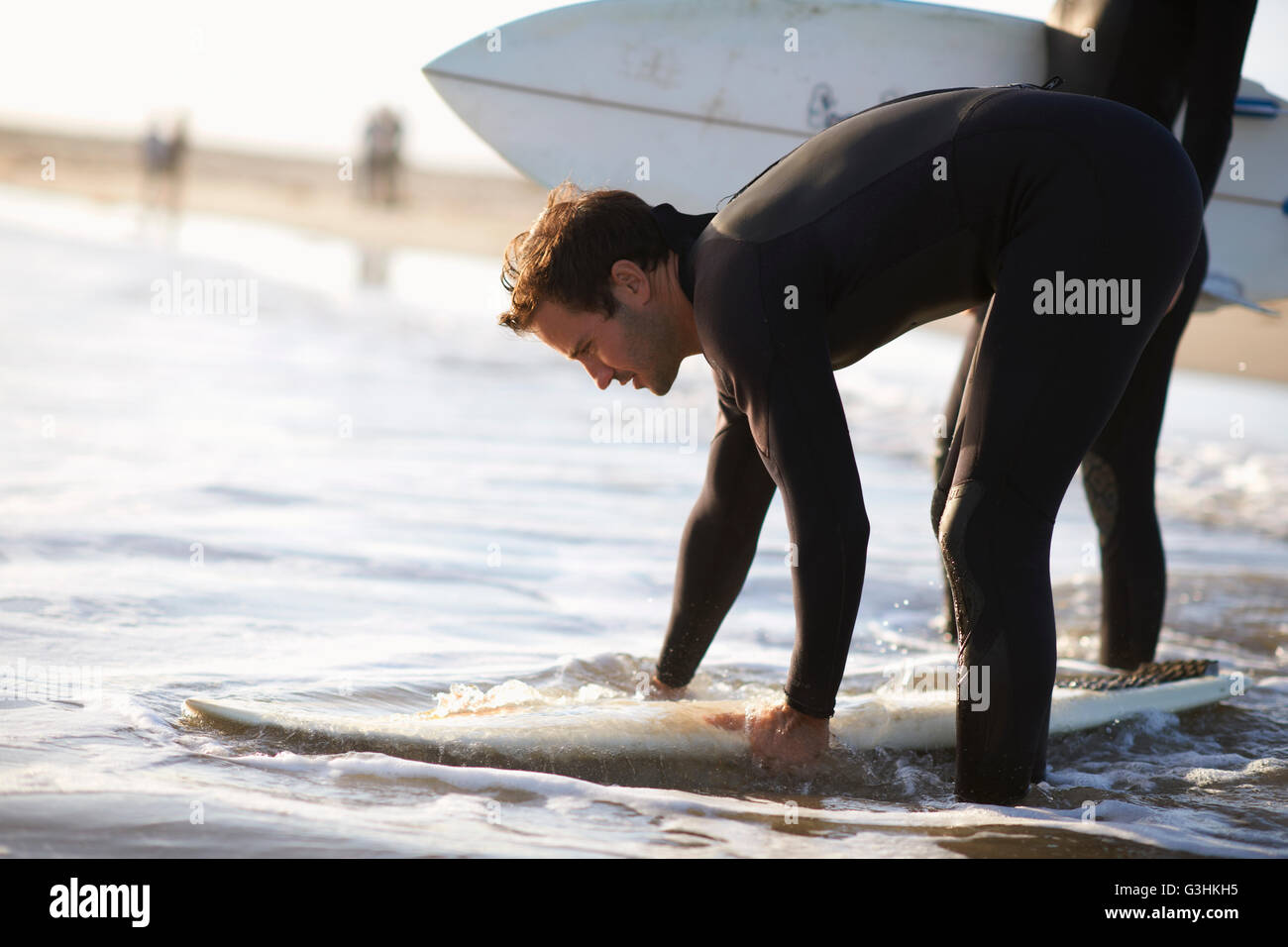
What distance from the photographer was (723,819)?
1.94 meters

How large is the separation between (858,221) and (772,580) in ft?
7.50

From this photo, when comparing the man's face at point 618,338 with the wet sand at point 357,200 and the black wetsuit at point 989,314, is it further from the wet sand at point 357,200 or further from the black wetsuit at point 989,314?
the wet sand at point 357,200

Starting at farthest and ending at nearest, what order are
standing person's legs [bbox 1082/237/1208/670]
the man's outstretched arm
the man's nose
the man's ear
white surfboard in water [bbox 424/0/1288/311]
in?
white surfboard in water [bbox 424/0/1288/311] → standing person's legs [bbox 1082/237/1208/670] → the man's outstretched arm → the man's nose → the man's ear

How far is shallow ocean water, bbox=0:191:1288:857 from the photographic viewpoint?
1893 mm

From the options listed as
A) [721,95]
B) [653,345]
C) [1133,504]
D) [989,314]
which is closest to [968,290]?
[989,314]

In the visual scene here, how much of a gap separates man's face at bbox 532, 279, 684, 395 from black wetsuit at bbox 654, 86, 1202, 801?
13 cm

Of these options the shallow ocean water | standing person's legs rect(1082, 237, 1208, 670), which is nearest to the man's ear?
the shallow ocean water

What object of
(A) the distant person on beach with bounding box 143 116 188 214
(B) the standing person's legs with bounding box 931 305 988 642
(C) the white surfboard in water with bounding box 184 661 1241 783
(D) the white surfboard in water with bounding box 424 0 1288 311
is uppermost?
(A) the distant person on beach with bounding box 143 116 188 214

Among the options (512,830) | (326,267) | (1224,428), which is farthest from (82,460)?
(326,267)

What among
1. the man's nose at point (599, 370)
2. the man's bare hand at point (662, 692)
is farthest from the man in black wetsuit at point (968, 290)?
the man's bare hand at point (662, 692)

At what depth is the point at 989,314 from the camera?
1893 millimetres

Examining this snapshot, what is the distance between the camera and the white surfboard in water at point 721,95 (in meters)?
4.03

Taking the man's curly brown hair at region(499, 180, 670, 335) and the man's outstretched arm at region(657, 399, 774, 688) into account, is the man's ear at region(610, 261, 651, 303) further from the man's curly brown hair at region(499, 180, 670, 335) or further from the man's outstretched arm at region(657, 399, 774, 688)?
the man's outstretched arm at region(657, 399, 774, 688)
